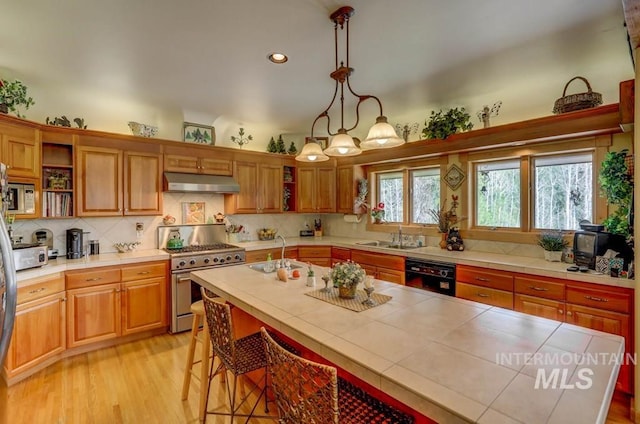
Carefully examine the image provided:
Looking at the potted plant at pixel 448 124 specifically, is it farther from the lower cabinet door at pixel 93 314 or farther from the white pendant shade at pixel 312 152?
the lower cabinet door at pixel 93 314

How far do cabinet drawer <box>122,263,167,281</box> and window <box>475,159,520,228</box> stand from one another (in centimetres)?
382

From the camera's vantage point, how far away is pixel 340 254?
4582 mm

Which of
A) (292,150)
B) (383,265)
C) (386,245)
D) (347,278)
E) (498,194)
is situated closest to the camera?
(347,278)

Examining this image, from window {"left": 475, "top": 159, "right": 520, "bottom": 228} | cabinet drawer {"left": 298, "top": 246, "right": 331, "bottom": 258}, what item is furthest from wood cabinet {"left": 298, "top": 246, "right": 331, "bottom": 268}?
window {"left": 475, "top": 159, "right": 520, "bottom": 228}

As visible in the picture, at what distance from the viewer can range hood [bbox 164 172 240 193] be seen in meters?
3.80

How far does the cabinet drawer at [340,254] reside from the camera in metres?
4.47

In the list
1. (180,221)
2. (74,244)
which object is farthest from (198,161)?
(74,244)

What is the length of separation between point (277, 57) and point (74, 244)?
2913mm

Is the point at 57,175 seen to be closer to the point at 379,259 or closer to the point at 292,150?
the point at 292,150

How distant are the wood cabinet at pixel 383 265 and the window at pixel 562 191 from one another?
1541 mm

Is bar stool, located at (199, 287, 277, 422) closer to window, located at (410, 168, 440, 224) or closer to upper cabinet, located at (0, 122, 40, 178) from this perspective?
upper cabinet, located at (0, 122, 40, 178)

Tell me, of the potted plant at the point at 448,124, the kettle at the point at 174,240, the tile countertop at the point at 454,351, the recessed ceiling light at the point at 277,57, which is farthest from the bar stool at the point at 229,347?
the potted plant at the point at 448,124

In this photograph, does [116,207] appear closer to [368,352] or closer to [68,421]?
[68,421]

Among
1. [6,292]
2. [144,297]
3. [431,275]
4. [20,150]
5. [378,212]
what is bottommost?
[144,297]
